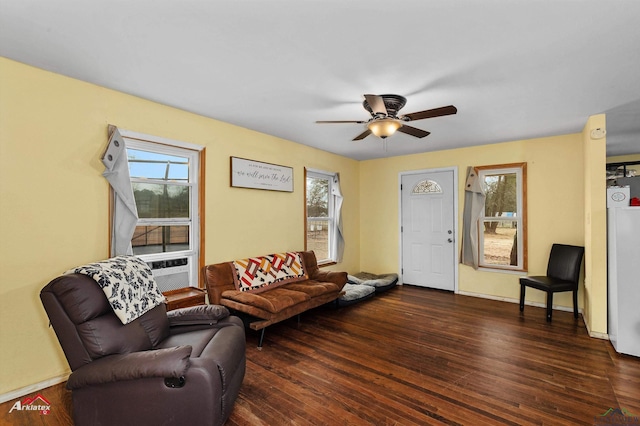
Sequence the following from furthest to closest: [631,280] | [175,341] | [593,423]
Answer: [631,280] < [175,341] < [593,423]

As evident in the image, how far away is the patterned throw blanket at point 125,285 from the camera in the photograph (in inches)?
76.4

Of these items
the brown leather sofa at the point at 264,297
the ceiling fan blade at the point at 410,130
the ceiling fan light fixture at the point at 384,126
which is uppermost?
the ceiling fan blade at the point at 410,130

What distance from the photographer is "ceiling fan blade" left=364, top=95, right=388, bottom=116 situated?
2.38 metres

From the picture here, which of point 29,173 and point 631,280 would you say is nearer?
point 29,173

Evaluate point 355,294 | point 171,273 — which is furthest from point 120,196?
point 355,294

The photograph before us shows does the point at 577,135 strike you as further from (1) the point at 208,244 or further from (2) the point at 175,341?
(2) the point at 175,341

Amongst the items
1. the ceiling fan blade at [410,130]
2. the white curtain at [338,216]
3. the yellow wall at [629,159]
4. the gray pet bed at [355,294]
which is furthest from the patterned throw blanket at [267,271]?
the yellow wall at [629,159]

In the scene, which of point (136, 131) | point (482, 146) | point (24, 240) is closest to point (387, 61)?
point (136, 131)

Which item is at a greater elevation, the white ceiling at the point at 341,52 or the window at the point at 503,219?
the white ceiling at the point at 341,52

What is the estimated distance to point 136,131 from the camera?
9.58 ft

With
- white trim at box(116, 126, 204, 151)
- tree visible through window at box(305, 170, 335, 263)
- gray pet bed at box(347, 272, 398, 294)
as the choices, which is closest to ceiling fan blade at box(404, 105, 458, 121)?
white trim at box(116, 126, 204, 151)

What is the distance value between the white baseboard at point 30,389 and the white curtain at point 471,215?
509 centimetres

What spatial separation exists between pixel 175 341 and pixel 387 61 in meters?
2.55

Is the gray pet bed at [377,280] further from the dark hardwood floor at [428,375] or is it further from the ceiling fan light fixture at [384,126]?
the ceiling fan light fixture at [384,126]
